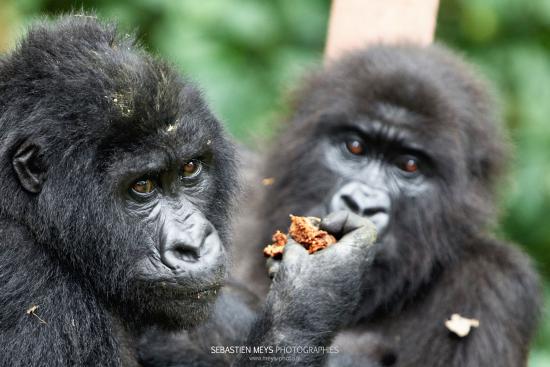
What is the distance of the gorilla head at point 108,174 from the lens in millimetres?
3863

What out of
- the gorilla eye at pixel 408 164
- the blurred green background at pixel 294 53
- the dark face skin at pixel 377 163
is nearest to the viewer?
the dark face skin at pixel 377 163

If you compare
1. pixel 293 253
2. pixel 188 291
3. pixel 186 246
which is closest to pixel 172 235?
pixel 186 246

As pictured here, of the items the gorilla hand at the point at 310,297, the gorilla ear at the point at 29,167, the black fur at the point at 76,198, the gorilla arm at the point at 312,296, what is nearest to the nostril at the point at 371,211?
the gorilla arm at the point at 312,296

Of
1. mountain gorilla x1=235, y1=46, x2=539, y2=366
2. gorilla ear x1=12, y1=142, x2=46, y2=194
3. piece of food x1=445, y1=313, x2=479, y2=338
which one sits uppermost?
gorilla ear x1=12, y1=142, x2=46, y2=194

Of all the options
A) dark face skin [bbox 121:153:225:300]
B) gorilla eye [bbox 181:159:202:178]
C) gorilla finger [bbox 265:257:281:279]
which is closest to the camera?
dark face skin [bbox 121:153:225:300]

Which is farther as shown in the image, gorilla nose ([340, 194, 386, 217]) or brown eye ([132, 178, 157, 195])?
gorilla nose ([340, 194, 386, 217])

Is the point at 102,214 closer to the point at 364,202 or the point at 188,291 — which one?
the point at 188,291

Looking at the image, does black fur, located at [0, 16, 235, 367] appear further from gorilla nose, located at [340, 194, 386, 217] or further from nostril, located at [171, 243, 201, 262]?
gorilla nose, located at [340, 194, 386, 217]

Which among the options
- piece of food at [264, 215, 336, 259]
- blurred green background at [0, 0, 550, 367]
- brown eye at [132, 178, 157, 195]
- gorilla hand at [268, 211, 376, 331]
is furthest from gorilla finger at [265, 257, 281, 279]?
blurred green background at [0, 0, 550, 367]

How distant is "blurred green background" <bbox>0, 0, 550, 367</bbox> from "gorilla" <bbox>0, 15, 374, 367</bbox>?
371 centimetres

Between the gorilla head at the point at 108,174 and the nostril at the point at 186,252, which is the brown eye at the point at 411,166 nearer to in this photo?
the gorilla head at the point at 108,174

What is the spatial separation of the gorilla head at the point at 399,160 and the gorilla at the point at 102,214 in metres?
1.29

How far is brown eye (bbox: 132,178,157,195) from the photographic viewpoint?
13.2 ft

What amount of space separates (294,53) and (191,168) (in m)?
4.50
